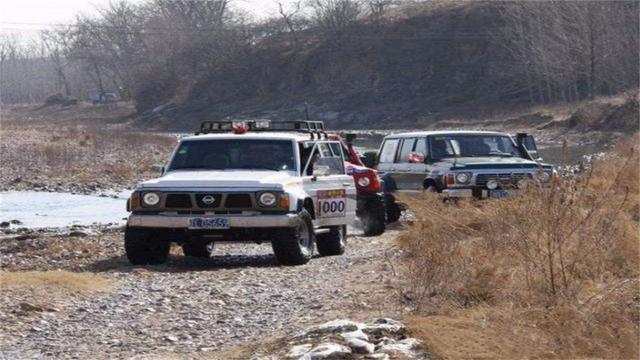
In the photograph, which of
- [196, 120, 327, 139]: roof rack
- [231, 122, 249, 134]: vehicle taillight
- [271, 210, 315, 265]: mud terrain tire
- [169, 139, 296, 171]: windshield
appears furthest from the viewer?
[196, 120, 327, 139]: roof rack

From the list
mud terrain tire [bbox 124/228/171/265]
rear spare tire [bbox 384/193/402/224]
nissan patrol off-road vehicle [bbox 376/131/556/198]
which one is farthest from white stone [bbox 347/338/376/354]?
rear spare tire [bbox 384/193/402/224]

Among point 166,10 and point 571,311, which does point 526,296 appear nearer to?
point 571,311

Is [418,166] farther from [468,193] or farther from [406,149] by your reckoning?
[468,193]

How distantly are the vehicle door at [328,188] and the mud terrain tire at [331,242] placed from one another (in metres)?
0.15

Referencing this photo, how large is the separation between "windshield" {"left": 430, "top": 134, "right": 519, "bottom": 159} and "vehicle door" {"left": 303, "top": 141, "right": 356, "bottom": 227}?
4.30m

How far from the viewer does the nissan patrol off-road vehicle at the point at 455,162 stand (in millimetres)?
19578

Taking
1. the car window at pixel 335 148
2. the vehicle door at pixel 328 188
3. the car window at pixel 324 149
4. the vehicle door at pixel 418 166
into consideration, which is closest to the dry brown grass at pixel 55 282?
the vehicle door at pixel 328 188

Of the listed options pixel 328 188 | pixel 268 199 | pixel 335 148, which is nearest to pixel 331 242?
pixel 328 188

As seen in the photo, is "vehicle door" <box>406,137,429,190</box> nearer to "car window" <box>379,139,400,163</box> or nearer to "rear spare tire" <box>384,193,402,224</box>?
"rear spare tire" <box>384,193,402,224</box>

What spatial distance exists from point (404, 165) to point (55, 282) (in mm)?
10249

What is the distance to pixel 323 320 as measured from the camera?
10516mm

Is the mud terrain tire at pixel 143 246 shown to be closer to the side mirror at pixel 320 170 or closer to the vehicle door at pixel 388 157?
the side mirror at pixel 320 170

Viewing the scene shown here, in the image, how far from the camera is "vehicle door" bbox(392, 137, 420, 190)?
21.5 m

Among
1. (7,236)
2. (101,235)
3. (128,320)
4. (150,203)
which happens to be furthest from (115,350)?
(7,236)
